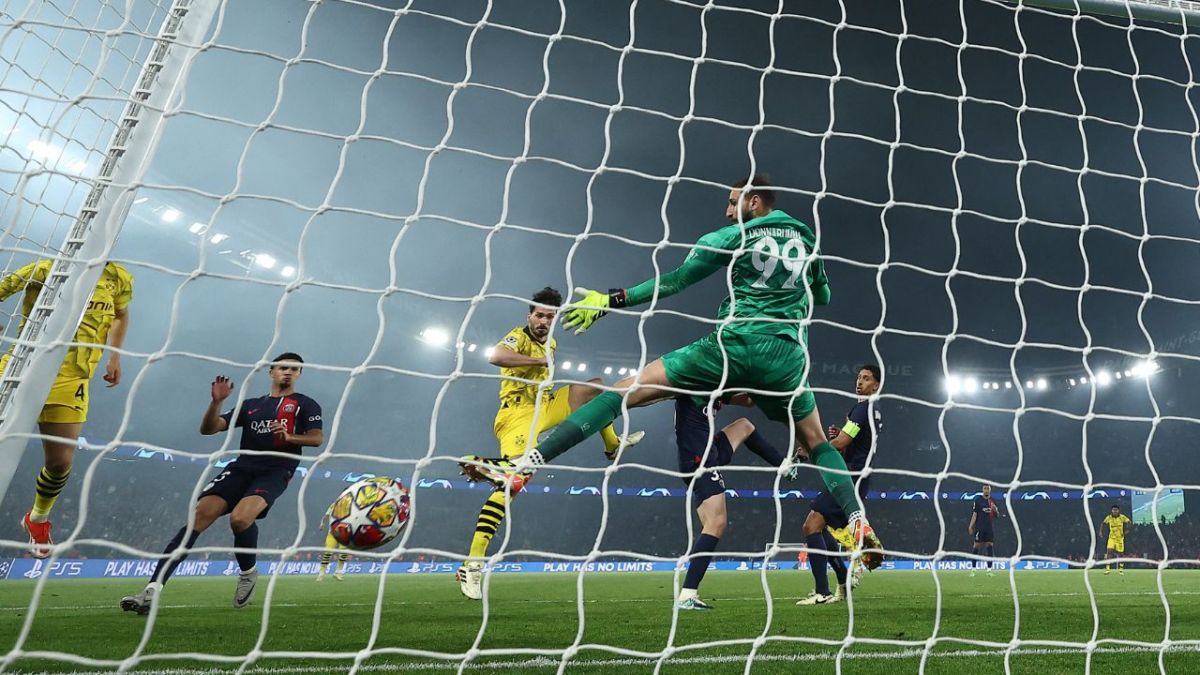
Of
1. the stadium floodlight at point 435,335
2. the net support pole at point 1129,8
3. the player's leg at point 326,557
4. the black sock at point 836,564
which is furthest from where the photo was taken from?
the stadium floodlight at point 435,335

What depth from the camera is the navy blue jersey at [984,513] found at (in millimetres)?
11312

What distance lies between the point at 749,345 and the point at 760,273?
1.19 ft

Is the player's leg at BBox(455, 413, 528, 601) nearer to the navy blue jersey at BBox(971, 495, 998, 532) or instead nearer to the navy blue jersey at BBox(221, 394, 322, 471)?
the navy blue jersey at BBox(221, 394, 322, 471)

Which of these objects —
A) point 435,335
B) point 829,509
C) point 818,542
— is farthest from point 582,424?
point 435,335

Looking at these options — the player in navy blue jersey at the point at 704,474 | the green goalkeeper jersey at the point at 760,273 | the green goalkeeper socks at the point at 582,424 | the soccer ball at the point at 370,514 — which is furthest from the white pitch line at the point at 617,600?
the green goalkeeper jersey at the point at 760,273

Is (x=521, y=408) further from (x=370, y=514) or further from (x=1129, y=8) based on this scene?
(x=1129, y=8)

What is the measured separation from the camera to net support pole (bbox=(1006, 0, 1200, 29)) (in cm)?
332

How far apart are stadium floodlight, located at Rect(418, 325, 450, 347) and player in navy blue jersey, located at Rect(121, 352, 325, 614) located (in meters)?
18.1

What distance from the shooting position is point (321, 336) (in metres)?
22.0

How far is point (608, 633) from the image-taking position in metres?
3.59

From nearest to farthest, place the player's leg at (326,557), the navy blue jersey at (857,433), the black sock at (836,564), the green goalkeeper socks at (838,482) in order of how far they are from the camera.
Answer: the green goalkeeper socks at (838,482) < the player's leg at (326,557) < the navy blue jersey at (857,433) < the black sock at (836,564)

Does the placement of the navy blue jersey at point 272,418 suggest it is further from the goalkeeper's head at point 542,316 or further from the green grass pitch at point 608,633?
the goalkeeper's head at point 542,316

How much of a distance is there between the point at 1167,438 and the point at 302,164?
88.0ft

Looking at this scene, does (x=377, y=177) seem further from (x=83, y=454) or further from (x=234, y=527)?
(x=234, y=527)
